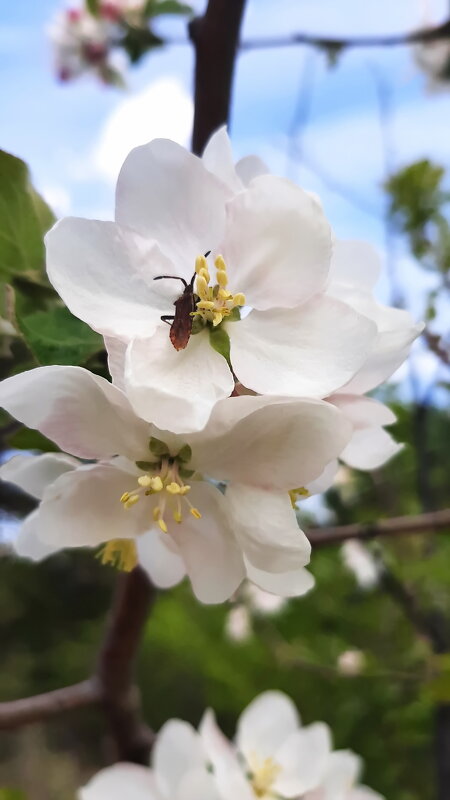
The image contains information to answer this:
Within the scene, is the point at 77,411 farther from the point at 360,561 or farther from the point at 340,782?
the point at 360,561

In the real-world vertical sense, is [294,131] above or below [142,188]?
below

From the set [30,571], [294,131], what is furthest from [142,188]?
[30,571]

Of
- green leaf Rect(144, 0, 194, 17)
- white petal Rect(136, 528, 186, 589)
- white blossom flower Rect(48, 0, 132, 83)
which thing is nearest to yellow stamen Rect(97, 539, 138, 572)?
white petal Rect(136, 528, 186, 589)

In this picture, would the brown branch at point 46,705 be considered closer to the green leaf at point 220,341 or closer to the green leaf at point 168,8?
the green leaf at point 220,341

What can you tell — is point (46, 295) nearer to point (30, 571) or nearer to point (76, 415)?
point (76, 415)

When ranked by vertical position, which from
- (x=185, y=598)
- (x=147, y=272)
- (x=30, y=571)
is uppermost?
(x=147, y=272)

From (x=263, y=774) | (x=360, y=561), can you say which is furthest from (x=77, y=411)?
(x=360, y=561)

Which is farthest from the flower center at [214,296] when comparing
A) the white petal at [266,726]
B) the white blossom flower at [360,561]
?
the white blossom flower at [360,561]
